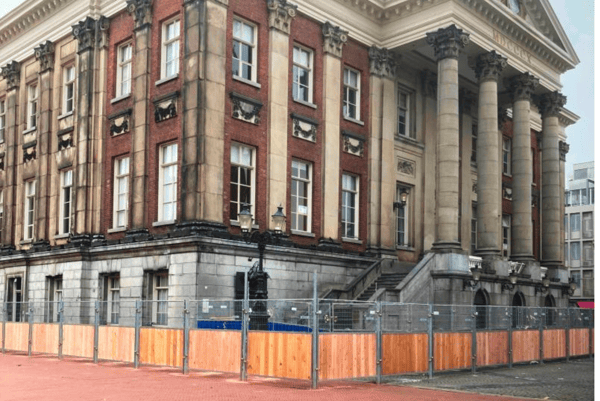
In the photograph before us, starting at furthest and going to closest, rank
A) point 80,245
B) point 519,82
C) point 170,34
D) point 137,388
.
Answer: point 519,82, point 80,245, point 170,34, point 137,388

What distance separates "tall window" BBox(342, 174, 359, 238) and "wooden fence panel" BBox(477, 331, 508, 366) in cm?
1010

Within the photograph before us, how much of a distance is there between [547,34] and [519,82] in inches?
155

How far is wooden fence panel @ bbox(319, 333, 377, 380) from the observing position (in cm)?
1742

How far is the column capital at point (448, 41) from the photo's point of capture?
31500mm

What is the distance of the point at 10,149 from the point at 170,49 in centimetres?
1280

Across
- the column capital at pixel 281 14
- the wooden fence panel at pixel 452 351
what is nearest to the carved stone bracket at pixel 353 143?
the column capital at pixel 281 14

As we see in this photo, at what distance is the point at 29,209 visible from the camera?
3622cm

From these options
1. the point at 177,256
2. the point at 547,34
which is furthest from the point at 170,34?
the point at 547,34

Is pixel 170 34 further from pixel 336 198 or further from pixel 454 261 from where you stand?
pixel 454 261

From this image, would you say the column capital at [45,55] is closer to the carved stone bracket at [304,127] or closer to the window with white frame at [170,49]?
the window with white frame at [170,49]

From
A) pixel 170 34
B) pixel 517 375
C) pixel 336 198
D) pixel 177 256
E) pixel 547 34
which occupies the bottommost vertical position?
pixel 517 375

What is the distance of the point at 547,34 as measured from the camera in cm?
3878

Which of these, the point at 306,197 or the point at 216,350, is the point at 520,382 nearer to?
the point at 216,350

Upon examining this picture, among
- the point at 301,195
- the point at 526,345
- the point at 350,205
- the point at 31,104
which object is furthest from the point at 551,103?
the point at 31,104
